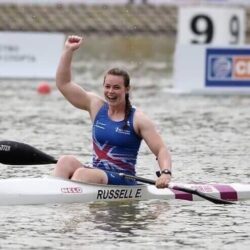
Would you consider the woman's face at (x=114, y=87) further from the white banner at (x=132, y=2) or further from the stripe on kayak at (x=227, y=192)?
the white banner at (x=132, y=2)

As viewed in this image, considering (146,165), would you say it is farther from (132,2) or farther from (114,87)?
(132,2)

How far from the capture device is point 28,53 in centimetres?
2766

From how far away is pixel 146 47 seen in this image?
41781mm

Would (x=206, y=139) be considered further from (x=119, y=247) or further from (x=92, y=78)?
(x=92, y=78)

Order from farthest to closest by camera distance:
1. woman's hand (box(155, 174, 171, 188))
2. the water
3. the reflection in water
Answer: woman's hand (box(155, 174, 171, 188))
the reflection in water
the water

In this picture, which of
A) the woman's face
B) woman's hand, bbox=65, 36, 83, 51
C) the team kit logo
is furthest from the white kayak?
the team kit logo

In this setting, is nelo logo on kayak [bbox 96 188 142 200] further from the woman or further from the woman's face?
the woman's face

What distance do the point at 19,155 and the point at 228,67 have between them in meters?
12.1

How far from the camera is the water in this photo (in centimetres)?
1015

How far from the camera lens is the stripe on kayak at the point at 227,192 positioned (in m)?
12.1

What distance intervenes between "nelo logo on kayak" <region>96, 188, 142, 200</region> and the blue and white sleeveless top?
19 cm

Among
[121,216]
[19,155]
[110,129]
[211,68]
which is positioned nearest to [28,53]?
[211,68]

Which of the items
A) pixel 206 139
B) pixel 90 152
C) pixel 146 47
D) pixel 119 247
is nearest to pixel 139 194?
pixel 119 247

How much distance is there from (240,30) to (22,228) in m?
18.2
